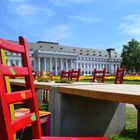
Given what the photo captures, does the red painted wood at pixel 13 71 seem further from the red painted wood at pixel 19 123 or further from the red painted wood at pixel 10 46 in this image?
the red painted wood at pixel 19 123

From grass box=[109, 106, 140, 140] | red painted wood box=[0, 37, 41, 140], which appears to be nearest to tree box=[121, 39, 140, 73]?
grass box=[109, 106, 140, 140]

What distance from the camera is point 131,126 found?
5.34 m

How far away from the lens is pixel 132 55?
255 ft

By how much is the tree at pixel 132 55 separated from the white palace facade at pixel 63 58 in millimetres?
20437

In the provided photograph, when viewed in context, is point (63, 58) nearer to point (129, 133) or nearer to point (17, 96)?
point (129, 133)

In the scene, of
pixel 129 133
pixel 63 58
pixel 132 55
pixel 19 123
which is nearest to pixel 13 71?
pixel 19 123

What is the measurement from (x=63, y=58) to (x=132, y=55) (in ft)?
80.2

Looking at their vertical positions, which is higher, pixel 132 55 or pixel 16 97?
pixel 132 55

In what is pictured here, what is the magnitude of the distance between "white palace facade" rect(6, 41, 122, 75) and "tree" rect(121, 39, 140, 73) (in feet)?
67.1

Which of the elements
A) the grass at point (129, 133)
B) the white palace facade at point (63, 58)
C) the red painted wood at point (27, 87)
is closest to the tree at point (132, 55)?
the white palace facade at point (63, 58)

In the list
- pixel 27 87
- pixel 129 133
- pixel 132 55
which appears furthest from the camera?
pixel 132 55

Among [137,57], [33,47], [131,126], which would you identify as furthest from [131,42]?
[131,126]

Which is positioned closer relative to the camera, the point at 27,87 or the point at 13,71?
the point at 13,71

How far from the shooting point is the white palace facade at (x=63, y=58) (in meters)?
87.1
